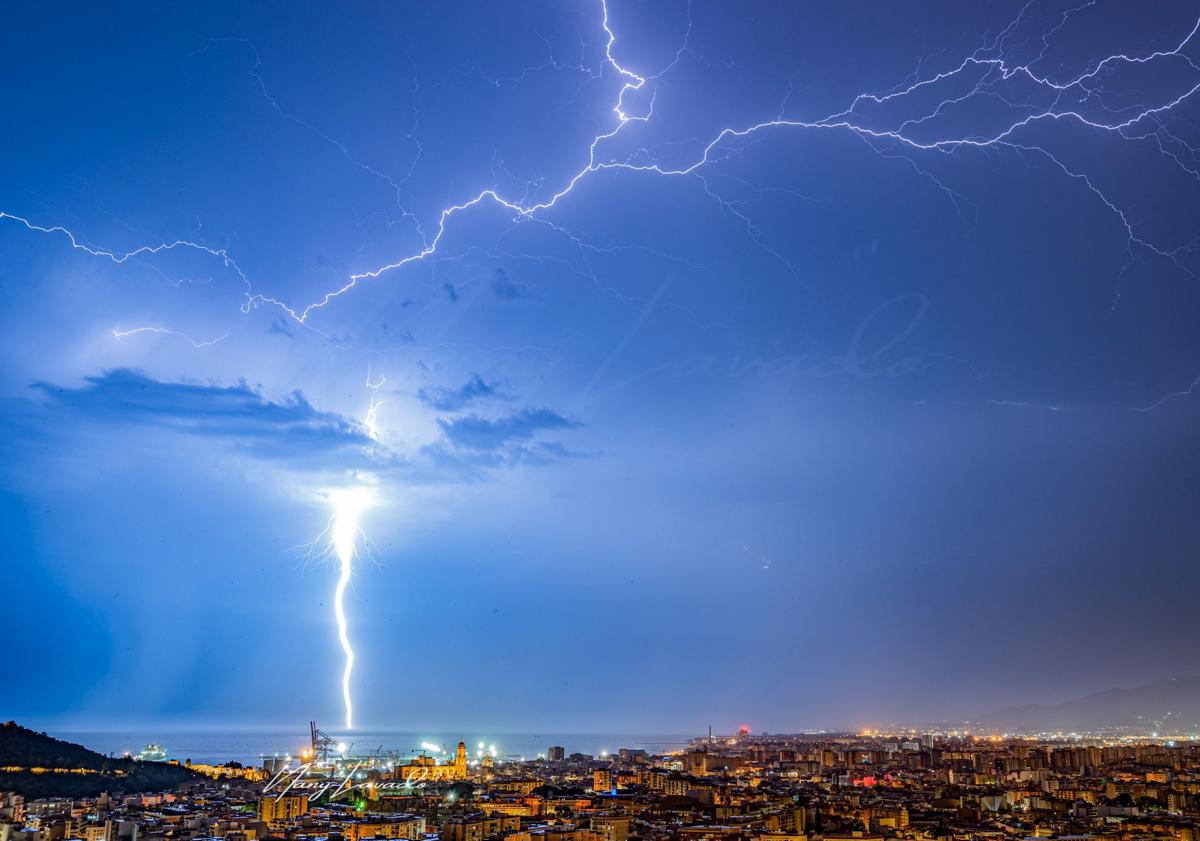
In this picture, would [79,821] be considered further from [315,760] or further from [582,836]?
[315,760]

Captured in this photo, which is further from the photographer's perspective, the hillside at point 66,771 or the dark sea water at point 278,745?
the dark sea water at point 278,745

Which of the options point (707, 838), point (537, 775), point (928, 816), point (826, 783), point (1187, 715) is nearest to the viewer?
point (707, 838)

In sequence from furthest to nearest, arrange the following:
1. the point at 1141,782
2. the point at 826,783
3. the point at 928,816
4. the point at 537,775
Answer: the point at 537,775, the point at 826,783, the point at 1141,782, the point at 928,816

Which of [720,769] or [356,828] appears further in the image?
[720,769]

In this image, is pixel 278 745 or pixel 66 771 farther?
pixel 278 745

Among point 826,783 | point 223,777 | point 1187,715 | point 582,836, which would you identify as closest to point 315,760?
point 223,777

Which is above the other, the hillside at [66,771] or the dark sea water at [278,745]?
the hillside at [66,771]

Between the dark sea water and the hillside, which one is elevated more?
the hillside

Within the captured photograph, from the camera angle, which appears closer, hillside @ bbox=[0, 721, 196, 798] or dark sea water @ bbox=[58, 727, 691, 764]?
hillside @ bbox=[0, 721, 196, 798]
